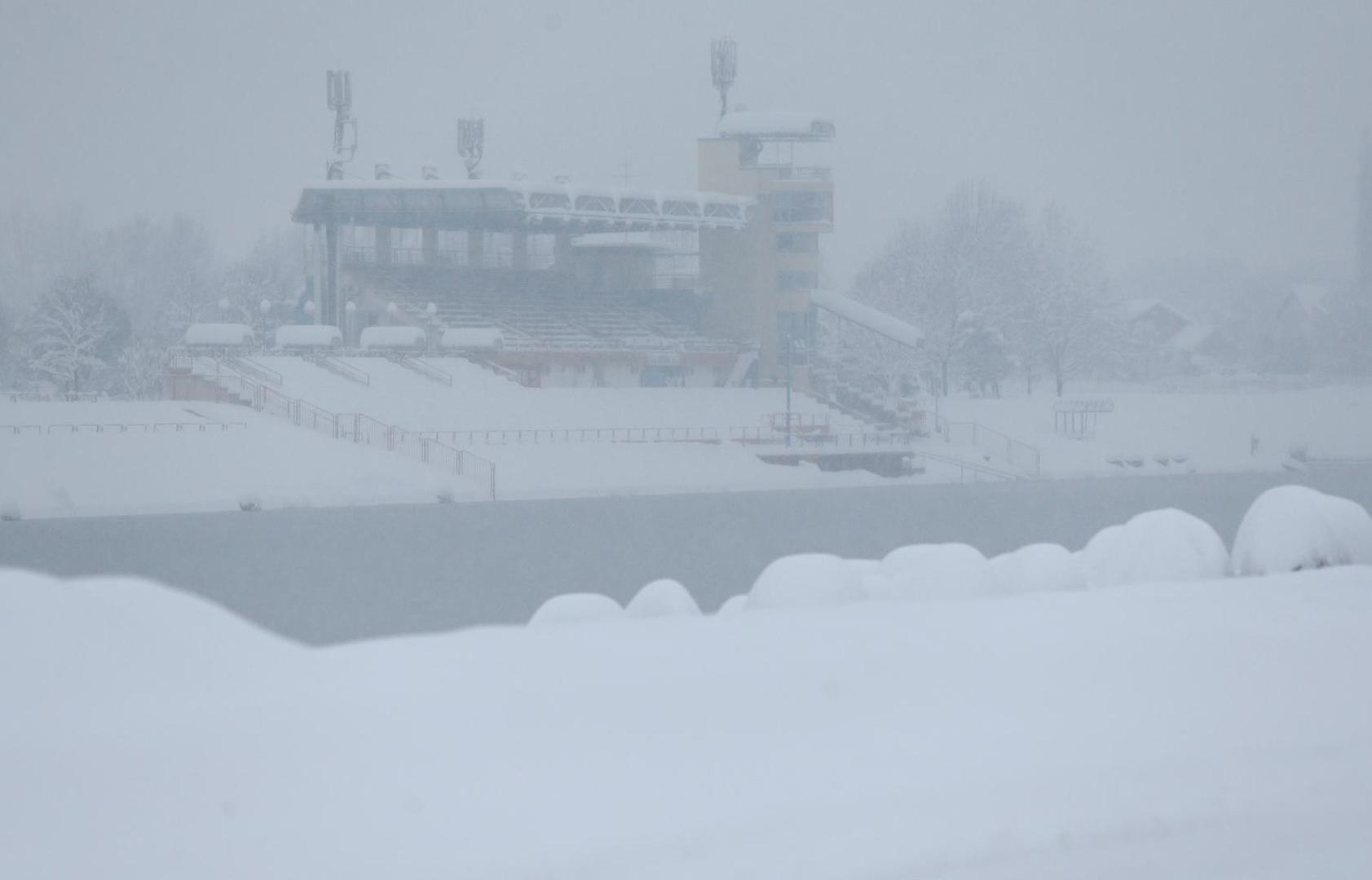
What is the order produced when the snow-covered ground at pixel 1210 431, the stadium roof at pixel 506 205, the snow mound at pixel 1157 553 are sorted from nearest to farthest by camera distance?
the snow mound at pixel 1157 553 < the snow-covered ground at pixel 1210 431 < the stadium roof at pixel 506 205

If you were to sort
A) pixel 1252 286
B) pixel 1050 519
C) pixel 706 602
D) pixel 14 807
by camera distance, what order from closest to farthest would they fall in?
pixel 14 807 < pixel 706 602 < pixel 1050 519 < pixel 1252 286

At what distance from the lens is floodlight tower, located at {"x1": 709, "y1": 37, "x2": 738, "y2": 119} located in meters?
56.3

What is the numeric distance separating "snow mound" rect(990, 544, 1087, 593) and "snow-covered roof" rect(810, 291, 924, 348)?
121ft

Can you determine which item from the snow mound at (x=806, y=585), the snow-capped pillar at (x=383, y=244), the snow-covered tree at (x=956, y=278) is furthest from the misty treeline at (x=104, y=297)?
the snow mound at (x=806, y=585)

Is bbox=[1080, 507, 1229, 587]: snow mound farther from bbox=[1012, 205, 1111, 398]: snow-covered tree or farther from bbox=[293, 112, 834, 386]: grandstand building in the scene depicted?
bbox=[293, 112, 834, 386]: grandstand building

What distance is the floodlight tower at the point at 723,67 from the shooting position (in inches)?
2215

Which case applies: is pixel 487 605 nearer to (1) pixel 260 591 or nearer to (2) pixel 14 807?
(1) pixel 260 591

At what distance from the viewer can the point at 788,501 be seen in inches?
1553

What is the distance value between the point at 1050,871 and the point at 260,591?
21.0 meters

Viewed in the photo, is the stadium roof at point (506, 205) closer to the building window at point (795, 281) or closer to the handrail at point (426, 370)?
the building window at point (795, 281)

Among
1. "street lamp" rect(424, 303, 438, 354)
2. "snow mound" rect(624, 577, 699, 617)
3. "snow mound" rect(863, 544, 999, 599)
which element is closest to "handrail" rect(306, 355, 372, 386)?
"street lamp" rect(424, 303, 438, 354)

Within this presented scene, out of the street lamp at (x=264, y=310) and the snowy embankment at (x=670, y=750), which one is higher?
the street lamp at (x=264, y=310)

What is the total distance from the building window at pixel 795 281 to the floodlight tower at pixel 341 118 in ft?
47.7

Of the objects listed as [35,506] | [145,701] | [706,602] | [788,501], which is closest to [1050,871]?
[145,701]
